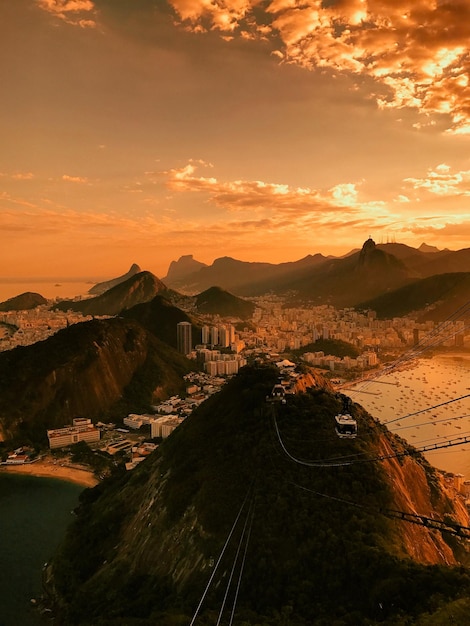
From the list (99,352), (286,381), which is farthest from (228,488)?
(99,352)

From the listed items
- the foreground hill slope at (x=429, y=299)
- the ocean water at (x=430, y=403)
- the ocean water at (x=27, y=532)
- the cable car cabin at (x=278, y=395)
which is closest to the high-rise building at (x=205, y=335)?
the ocean water at (x=430, y=403)

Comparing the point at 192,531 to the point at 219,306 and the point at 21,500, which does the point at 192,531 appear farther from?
the point at 219,306

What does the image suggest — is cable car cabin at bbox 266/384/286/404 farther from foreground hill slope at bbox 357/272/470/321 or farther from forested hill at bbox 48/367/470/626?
foreground hill slope at bbox 357/272/470/321

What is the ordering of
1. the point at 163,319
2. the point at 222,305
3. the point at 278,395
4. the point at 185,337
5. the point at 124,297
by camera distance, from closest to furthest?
the point at 278,395 → the point at 185,337 → the point at 163,319 → the point at 222,305 → the point at 124,297

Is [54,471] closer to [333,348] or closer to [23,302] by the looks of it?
[333,348]

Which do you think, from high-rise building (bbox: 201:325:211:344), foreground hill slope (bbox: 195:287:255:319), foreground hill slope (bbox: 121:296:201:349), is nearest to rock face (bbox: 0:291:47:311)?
foreground hill slope (bbox: 195:287:255:319)

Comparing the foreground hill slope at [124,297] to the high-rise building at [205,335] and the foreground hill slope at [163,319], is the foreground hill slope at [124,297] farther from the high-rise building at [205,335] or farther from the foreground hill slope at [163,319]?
the high-rise building at [205,335]

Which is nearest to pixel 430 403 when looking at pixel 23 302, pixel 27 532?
pixel 27 532
